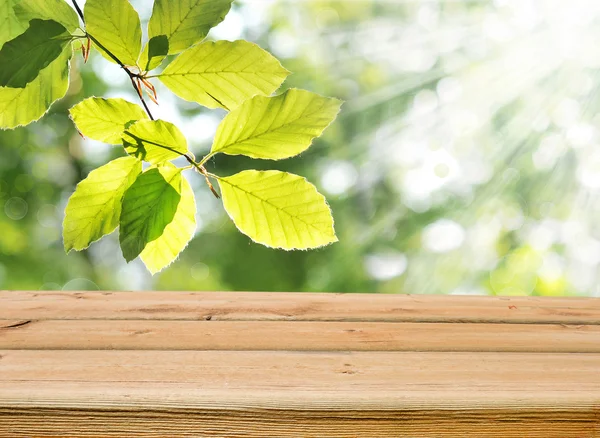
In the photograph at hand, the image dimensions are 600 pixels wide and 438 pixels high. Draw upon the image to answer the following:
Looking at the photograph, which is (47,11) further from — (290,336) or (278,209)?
(290,336)

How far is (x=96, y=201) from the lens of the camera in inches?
11.3

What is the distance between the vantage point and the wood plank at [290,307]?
74cm

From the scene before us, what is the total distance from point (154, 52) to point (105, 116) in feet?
0.14

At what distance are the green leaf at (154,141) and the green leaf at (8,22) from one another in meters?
0.08

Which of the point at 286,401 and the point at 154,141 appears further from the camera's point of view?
the point at 286,401

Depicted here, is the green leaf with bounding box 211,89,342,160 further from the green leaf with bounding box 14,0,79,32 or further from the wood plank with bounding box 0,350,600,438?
the wood plank with bounding box 0,350,600,438

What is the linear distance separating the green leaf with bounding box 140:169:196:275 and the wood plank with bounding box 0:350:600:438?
0.18 meters

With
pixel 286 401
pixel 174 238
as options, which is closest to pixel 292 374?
pixel 286 401

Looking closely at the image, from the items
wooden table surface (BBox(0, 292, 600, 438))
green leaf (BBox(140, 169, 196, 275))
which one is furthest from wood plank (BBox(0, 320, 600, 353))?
green leaf (BBox(140, 169, 196, 275))

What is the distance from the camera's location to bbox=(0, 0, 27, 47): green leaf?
0.95 ft

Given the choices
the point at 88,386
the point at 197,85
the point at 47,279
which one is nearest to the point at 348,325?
the point at 88,386

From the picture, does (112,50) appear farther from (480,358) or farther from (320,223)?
(480,358)

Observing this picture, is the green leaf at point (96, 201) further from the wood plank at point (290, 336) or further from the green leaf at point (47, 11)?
the wood plank at point (290, 336)

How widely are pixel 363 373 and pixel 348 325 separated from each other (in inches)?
7.7
